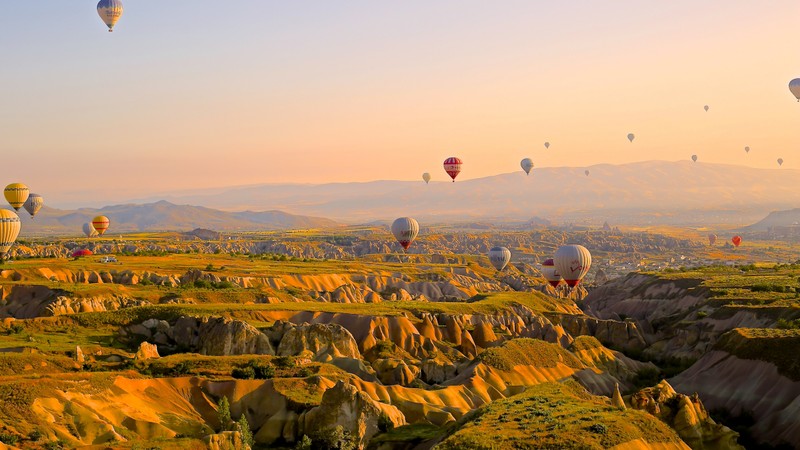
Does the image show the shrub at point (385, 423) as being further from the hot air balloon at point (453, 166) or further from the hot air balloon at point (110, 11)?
the hot air balloon at point (453, 166)

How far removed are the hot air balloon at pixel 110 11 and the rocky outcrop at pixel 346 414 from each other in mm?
93151

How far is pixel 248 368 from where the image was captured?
70125mm

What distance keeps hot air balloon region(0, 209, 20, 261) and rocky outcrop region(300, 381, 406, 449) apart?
81.1m

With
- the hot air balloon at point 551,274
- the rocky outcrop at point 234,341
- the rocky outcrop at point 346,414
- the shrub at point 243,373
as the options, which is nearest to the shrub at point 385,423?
the rocky outcrop at point 346,414

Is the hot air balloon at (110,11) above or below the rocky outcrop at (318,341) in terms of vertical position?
above

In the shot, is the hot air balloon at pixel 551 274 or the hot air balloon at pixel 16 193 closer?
the hot air balloon at pixel 551 274

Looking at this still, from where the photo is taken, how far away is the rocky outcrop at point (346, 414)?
60094 millimetres

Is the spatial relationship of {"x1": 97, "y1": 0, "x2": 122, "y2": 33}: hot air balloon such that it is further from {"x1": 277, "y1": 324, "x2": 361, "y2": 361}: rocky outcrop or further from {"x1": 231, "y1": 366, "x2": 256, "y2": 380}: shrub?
{"x1": 231, "y1": 366, "x2": 256, "y2": 380}: shrub

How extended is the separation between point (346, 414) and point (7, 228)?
84.2 meters

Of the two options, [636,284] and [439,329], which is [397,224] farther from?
[439,329]

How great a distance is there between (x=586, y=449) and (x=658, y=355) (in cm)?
7596

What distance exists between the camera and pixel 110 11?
13738 cm

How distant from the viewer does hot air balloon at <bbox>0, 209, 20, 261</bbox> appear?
128 m

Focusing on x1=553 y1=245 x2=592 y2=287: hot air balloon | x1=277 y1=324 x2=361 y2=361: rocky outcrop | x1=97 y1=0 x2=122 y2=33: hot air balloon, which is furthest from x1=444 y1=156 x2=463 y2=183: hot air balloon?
x1=277 y1=324 x2=361 y2=361: rocky outcrop
